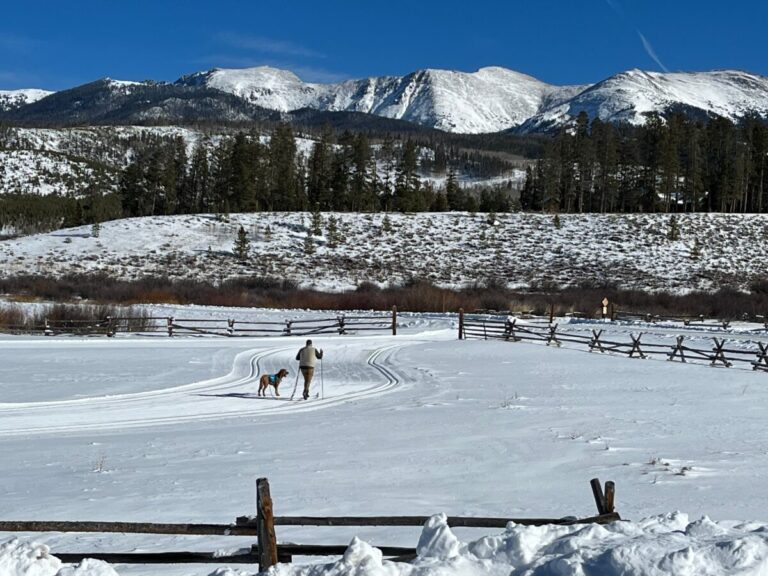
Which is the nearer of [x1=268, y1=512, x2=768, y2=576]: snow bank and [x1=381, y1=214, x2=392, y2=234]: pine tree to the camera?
[x1=268, y1=512, x2=768, y2=576]: snow bank

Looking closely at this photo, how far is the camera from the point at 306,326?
138ft

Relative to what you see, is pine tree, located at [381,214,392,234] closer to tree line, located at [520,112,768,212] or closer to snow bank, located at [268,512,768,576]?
tree line, located at [520,112,768,212]

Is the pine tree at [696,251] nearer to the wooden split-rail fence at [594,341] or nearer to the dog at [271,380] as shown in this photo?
the wooden split-rail fence at [594,341]

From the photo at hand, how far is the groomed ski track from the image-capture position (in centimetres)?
1521

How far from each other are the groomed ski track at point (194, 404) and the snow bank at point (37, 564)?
9.15m

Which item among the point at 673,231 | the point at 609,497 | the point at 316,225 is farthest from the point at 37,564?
the point at 673,231

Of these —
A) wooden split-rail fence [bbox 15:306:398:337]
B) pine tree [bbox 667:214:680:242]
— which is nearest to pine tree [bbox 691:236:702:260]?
pine tree [bbox 667:214:680:242]

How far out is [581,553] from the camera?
5461 mm

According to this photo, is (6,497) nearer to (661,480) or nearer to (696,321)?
(661,480)

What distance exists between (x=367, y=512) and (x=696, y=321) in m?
42.5

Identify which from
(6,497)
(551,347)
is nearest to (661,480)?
(6,497)

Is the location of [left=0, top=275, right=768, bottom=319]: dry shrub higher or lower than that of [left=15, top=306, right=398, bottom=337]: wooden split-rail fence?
higher

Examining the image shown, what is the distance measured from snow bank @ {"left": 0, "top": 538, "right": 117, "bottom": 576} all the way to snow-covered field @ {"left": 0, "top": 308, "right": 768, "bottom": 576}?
0.01 meters

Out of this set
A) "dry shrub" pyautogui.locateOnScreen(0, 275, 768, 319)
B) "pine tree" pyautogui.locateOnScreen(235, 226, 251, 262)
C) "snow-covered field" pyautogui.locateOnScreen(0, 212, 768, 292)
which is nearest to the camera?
"dry shrub" pyautogui.locateOnScreen(0, 275, 768, 319)
